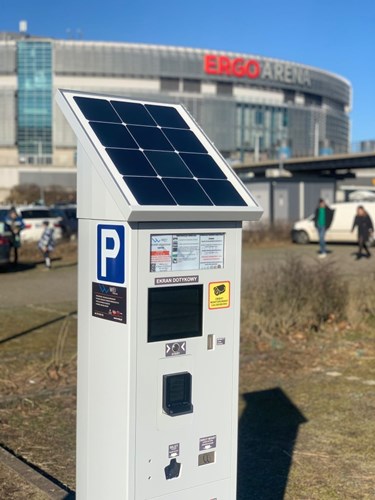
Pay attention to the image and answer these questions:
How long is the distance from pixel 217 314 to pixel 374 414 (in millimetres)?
3845

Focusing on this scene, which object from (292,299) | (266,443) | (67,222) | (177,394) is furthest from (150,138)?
(67,222)

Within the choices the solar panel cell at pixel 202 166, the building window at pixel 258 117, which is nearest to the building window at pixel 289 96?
the building window at pixel 258 117

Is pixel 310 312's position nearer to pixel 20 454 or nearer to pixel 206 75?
pixel 20 454

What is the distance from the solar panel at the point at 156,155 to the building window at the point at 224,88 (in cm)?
10065

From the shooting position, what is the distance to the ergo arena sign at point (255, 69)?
10131 cm

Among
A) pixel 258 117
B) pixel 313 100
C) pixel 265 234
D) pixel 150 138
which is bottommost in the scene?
pixel 265 234

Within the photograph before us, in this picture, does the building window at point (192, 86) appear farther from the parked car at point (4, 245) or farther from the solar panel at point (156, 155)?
the solar panel at point (156, 155)

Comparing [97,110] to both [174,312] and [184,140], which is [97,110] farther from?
[174,312]

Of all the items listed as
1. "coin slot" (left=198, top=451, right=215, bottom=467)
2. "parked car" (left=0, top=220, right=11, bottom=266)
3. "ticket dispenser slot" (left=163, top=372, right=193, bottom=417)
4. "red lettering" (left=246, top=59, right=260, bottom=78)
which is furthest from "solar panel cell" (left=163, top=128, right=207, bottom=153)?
"red lettering" (left=246, top=59, right=260, bottom=78)

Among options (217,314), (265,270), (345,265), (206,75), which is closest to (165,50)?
(206,75)

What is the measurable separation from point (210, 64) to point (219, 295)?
100 m

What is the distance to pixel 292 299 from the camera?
441 inches

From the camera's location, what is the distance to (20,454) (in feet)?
20.5

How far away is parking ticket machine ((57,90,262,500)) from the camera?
3.81m
